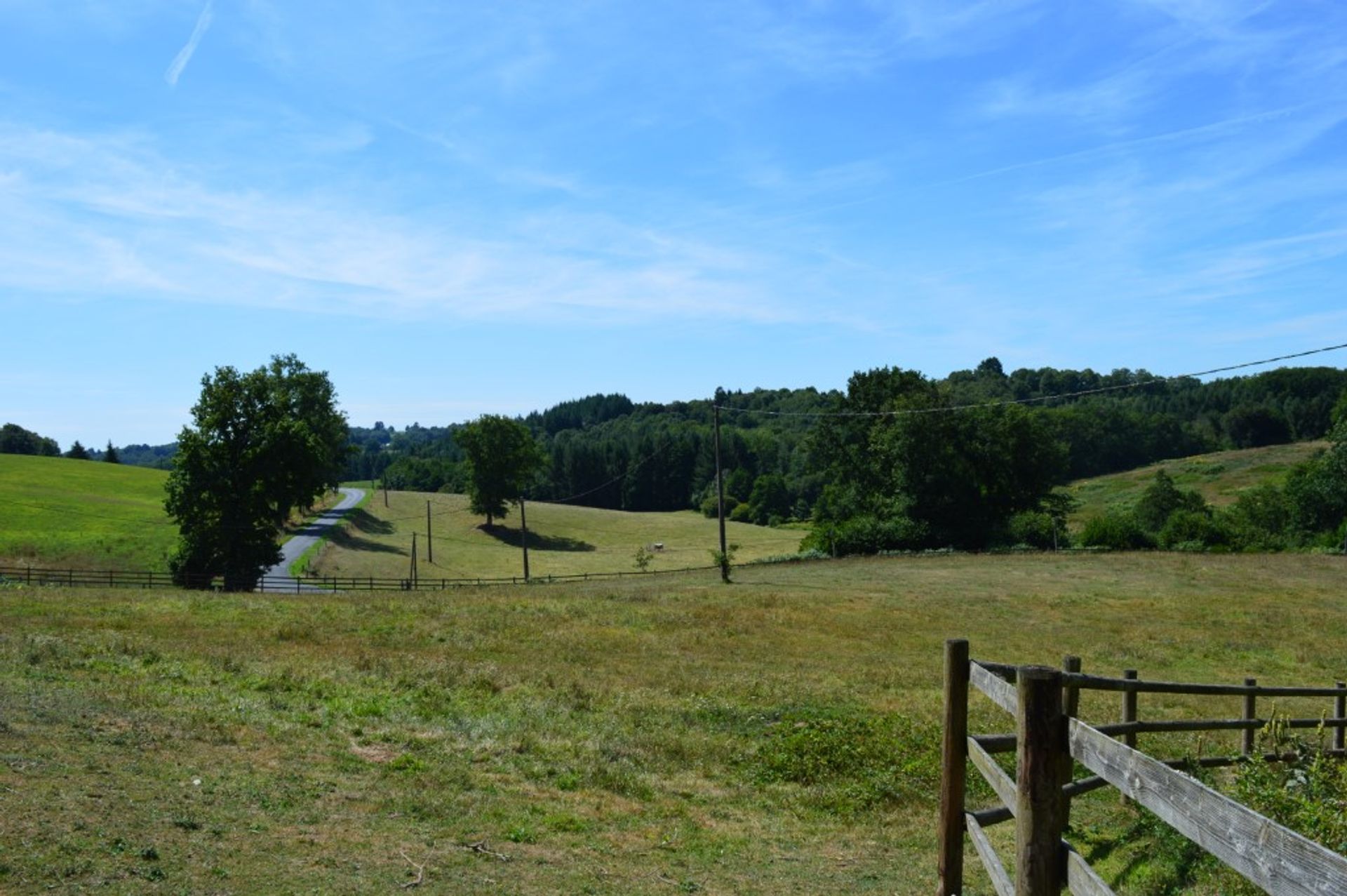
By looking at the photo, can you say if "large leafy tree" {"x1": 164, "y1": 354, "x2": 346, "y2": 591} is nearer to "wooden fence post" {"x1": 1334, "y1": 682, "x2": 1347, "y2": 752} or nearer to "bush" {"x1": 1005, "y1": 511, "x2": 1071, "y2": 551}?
"bush" {"x1": 1005, "y1": 511, "x2": 1071, "y2": 551}

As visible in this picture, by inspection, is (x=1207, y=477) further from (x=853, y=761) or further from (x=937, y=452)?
(x=853, y=761)

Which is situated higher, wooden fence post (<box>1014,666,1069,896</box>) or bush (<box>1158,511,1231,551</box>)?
wooden fence post (<box>1014,666,1069,896</box>)

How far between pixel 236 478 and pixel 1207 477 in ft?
330

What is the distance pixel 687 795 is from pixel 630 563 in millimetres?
73867

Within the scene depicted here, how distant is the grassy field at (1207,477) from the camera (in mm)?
99500

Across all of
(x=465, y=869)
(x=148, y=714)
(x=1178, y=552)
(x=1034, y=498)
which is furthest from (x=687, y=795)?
(x=1034, y=498)

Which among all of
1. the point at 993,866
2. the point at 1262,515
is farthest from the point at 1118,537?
the point at 993,866

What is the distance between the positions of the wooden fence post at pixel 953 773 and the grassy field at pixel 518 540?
2267 inches

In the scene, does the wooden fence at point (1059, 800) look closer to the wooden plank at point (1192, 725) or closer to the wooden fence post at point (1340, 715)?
the wooden plank at point (1192, 725)

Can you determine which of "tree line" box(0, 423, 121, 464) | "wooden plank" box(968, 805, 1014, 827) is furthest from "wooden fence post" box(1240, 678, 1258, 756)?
"tree line" box(0, 423, 121, 464)

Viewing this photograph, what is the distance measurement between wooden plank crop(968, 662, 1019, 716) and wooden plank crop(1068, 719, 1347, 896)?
4.08 ft

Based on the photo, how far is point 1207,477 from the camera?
109 meters

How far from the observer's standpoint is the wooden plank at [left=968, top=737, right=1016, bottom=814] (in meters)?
5.09

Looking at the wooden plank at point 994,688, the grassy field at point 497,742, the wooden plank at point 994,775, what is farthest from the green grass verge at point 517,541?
the wooden plank at point 994,775
